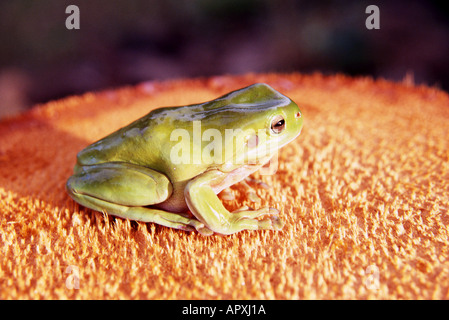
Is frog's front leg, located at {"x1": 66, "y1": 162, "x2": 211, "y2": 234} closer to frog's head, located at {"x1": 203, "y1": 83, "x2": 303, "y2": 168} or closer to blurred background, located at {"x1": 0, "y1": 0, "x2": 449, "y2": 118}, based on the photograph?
frog's head, located at {"x1": 203, "y1": 83, "x2": 303, "y2": 168}

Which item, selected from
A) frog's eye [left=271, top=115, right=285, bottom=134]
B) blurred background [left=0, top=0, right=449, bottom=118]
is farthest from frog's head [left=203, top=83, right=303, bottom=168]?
blurred background [left=0, top=0, right=449, bottom=118]

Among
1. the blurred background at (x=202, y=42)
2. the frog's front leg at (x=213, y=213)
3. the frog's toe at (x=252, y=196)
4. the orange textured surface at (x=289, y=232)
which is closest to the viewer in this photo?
the orange textured surface at (x=289, y=232)

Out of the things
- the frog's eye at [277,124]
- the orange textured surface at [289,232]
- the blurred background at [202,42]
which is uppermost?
the blurred background at [202,42]

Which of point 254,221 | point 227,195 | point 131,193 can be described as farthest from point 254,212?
point 131,193

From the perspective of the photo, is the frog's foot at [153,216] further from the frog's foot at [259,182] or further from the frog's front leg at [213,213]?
the frog's foot at [259,182]

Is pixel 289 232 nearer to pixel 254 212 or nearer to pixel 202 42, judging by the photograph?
pixel 254 212

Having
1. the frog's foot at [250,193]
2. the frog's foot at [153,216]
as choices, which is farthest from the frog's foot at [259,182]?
the frog's foot at [153,216]
